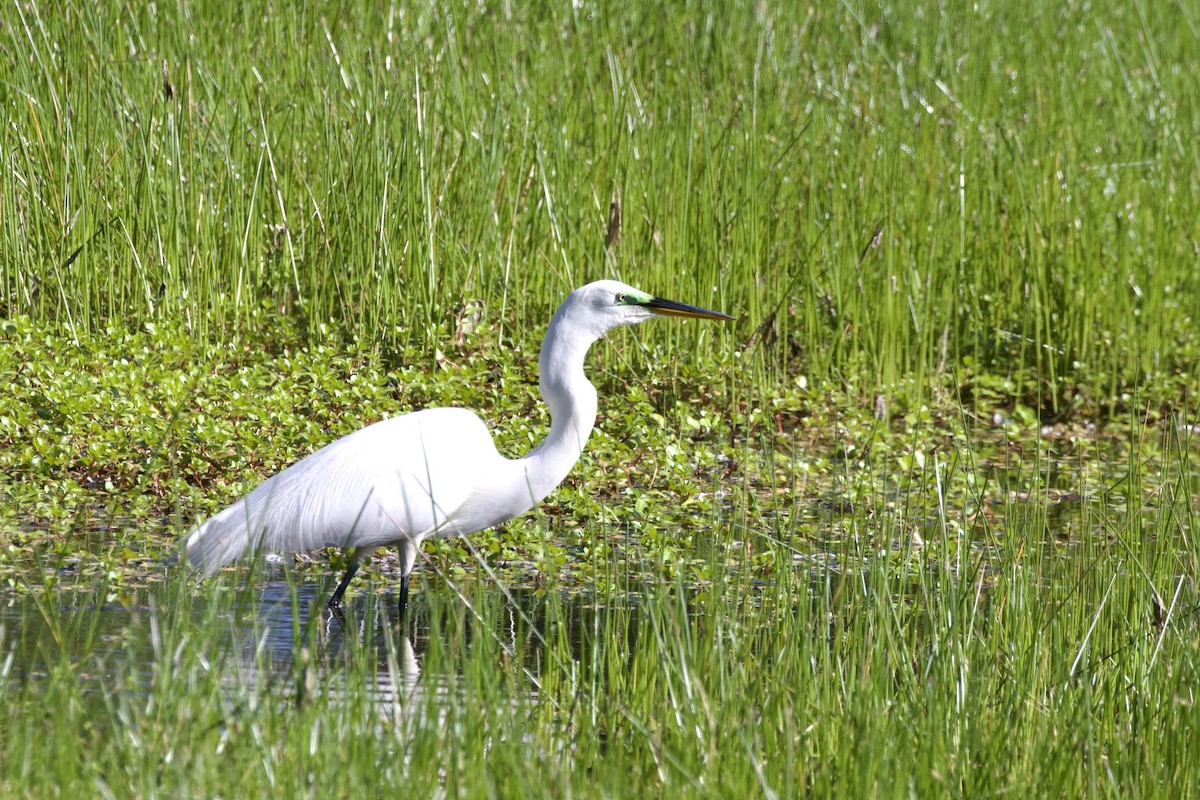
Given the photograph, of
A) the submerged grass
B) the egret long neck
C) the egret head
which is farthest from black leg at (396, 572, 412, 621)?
the egret head

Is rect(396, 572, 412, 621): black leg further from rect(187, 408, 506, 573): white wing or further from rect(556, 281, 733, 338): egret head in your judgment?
rect(556, 281, 733, 338): egret head

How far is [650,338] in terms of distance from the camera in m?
6.10

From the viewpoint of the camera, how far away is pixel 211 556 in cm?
377

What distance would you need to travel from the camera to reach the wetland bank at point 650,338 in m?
3.13

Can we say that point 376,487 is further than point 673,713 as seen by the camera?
Yes

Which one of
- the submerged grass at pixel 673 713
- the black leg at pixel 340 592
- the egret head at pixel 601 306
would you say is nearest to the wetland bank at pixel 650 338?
the submerged grass at pixel 673 713

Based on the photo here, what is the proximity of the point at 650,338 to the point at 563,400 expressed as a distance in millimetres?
2036

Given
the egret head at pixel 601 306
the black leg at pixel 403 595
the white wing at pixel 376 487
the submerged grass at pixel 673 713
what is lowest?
the submerged grass at pixel 673 713

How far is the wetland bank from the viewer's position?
3.13 meters

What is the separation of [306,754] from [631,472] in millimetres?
2894

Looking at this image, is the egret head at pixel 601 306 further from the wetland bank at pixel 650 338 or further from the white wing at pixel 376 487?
the wetland bank at pixel 650 338

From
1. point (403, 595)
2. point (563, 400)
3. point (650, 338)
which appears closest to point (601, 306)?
point (563, 400)

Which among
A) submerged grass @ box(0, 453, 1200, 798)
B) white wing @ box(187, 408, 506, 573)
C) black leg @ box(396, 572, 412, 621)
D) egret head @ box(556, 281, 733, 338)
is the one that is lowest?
submerged grass @ box(0, 453, 1200, 798)

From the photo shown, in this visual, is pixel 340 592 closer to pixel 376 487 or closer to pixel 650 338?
pixel 376 487
